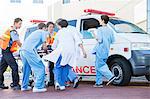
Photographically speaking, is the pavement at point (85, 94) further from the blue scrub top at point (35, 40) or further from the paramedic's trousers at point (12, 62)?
the blue scrub top at point (35, 40)

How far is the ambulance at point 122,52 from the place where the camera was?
9180mm

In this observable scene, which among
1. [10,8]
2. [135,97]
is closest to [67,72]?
[135,97]

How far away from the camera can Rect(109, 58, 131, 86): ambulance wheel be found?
30.2 ft

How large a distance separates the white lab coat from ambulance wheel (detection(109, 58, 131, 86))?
1.19 metres

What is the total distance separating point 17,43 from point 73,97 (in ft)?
7.65

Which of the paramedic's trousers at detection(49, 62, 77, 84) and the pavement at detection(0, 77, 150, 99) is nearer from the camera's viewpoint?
the pavement at detection(0, 77, 150, 99)

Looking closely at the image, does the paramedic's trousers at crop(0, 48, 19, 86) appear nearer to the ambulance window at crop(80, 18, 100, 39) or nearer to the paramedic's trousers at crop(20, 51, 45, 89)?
the paramedic's trousers at crop(20, 51, 45, 89)

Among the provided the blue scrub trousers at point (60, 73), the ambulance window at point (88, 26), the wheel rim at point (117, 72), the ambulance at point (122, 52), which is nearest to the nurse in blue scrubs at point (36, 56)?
the blue scrub trousers at point (60, 73)

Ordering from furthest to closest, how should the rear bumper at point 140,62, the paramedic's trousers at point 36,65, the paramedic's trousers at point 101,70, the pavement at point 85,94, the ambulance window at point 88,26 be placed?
the ambulance window at point 88,26 → the rear bumper at point 140,62 → the paramedic's trousers at point 101,70 → the paramedic's trousers at point 36,65 → the pavement at point 85,94

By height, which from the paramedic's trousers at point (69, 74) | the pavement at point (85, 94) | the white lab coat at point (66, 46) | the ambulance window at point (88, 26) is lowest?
the pavement at point (85, 94)

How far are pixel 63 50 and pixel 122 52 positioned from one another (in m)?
1.51

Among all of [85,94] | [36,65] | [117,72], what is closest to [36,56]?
[36,65]

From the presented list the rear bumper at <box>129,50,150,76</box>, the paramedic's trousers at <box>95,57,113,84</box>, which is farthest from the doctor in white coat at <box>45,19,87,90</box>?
the rear bumper at <box>129,50,150,76</box>

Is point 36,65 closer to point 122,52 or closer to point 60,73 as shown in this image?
point 60,73
